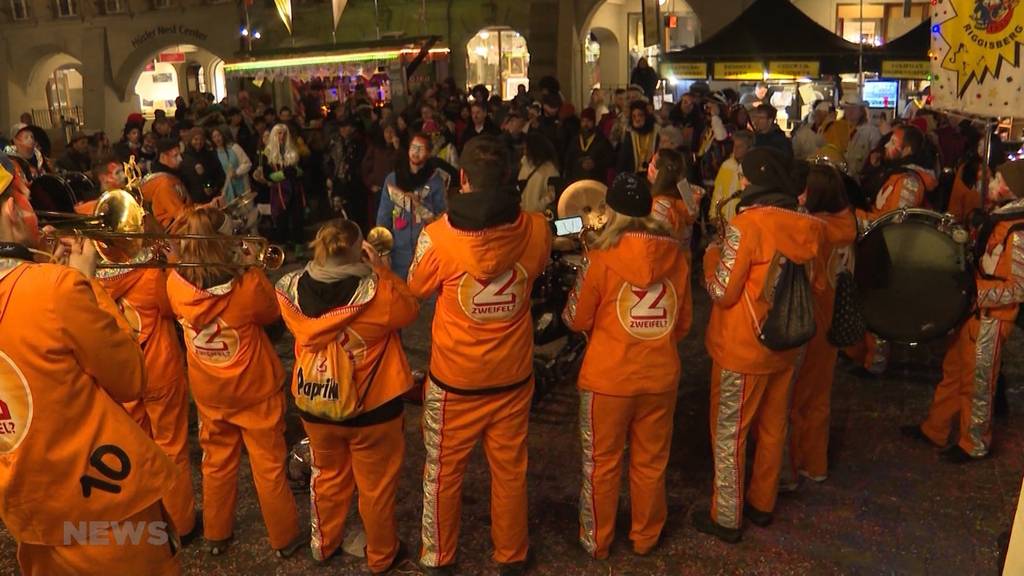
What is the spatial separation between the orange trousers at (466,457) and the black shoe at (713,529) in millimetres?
948

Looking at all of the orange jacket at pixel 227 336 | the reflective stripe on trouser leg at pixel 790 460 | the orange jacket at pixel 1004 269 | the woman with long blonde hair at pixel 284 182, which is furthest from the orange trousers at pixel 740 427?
the woman with long blonde hair at pixel 284 182

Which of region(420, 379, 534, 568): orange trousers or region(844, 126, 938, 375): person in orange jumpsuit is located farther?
region(844, 126, 938, 375): person in orange jumpsuit

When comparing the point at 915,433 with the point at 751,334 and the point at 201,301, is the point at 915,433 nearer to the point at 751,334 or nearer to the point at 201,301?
the point at 751,334

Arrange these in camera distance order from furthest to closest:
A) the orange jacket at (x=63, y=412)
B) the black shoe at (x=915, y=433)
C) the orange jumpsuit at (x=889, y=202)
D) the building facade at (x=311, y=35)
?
the building facade at (x=311, y=35) < the orange jumpsuit at (x=889, y=202) < the black shoe at (x=915, y=433) < the orange jacket at (x=63, y=412)

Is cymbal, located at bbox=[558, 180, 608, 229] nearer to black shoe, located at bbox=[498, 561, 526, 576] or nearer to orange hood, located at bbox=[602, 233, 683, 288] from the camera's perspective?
orange hood, located at bbox=[602, 233, 683, 288]

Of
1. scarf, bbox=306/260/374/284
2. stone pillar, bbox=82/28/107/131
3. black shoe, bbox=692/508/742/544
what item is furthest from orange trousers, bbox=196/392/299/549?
stone pillar, bbox=82/28/107/131

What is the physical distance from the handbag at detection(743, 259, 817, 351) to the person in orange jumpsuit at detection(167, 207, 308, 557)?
2.23 m

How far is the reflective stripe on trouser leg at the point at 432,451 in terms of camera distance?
138 inches

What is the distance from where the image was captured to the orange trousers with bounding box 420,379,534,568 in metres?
3.48

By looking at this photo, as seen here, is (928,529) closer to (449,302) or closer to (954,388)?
(954,388)

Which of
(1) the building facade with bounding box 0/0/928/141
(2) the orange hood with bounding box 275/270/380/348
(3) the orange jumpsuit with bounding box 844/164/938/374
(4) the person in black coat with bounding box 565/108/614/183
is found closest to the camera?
(2) the orange hood with bounding box 275/270/380/348

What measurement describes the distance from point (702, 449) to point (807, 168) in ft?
5.88

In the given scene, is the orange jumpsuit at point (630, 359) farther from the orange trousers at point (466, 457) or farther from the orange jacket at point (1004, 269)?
the orange jacket at point (1004, 269)

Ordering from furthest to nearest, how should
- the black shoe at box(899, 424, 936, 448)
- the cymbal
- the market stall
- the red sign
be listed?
the red sign
the market stall
the cymbal
the black shoe at box(899, 424, 936, 448)
